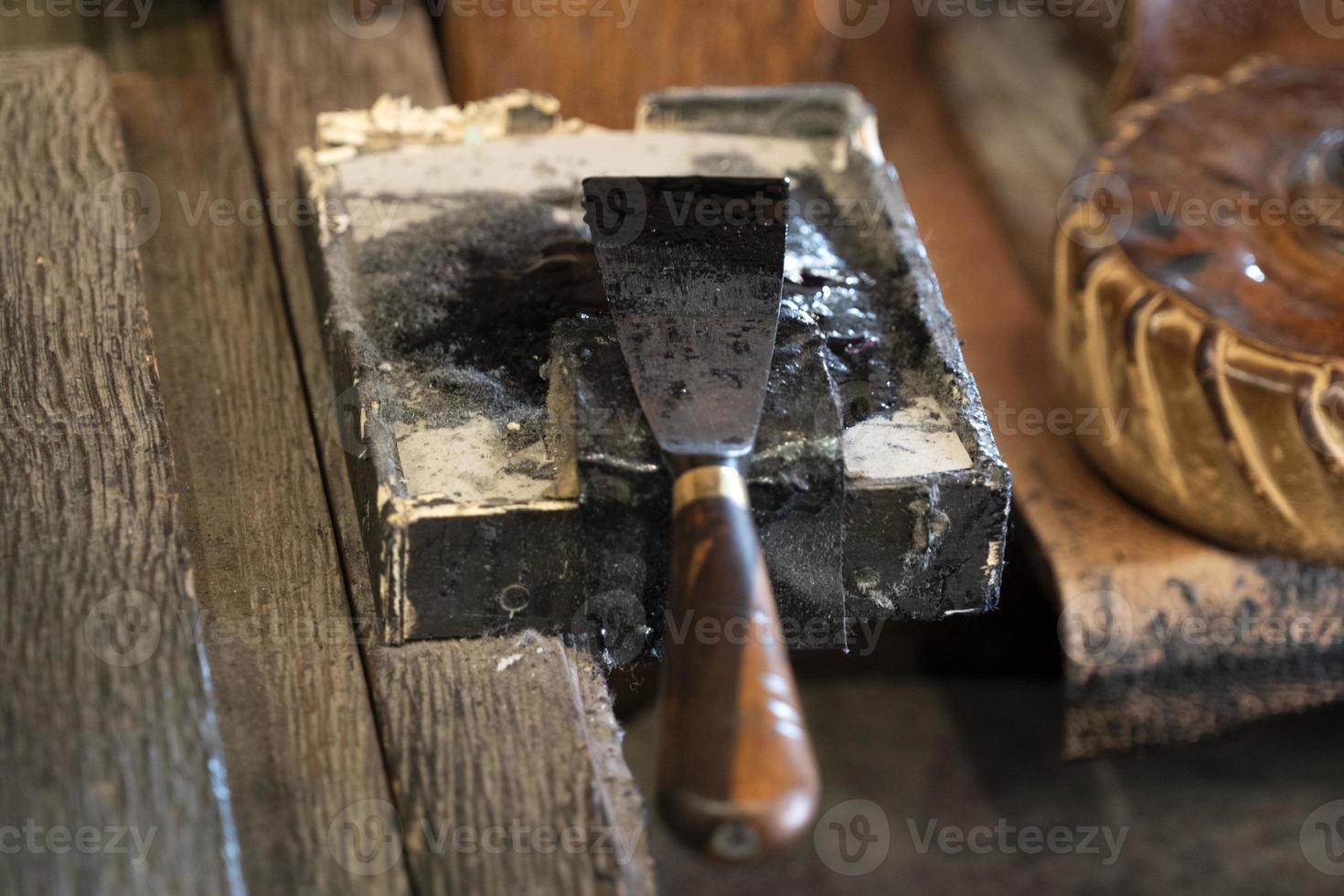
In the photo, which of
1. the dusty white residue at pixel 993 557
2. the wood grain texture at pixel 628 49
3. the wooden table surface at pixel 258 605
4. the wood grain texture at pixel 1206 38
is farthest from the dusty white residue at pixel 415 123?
the wood grain texture at pixel 1206 38

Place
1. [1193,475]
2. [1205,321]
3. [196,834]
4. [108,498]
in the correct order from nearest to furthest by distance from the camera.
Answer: [196,834]
[108,498]
[1205,321]
[1193,475]

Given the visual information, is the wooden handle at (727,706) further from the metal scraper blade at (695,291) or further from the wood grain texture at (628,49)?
the wood grain texture at (628,49)

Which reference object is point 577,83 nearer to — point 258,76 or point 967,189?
point 258,76

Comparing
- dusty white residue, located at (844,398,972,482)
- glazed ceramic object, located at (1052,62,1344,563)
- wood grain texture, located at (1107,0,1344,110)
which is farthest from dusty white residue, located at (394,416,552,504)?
wood grain texture, located at (1107,0,1344,110)

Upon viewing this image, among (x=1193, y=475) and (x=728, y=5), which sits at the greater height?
(x=728, y=5)

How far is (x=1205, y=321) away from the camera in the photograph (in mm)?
1357

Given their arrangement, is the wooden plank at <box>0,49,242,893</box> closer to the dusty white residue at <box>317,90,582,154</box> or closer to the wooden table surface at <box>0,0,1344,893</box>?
the wooden table surface at <box>0,0,1344,893</box>

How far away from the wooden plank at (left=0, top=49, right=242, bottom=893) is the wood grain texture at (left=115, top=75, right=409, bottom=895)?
65 millimetres

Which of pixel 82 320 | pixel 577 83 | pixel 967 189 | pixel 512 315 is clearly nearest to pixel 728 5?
pixel 577 83

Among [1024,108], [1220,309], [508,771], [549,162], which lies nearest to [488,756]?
[508,771]

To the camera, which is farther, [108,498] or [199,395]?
[199,395]

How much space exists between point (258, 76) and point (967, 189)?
1.22 metres

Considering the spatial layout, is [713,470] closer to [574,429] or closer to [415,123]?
[574,429]

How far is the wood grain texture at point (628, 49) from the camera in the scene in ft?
5.98
